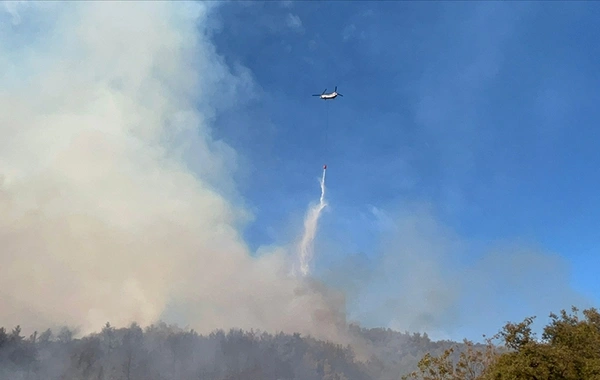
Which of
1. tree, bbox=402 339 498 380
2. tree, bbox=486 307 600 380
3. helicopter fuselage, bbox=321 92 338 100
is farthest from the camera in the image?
helicopter fuselage, bbox=321 92 338 100

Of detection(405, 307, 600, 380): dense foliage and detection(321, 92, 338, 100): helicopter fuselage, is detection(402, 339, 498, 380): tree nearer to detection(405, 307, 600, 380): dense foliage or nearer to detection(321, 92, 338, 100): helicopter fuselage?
detection(405, 307, 600, 380): dense foliage

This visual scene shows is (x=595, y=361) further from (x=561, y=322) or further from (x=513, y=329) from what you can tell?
(x=561, y=322)

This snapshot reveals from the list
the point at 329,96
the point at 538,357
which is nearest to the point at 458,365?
the point at 538,357

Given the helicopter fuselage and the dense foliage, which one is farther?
the helicopter fuselage

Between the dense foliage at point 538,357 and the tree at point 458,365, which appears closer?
the dense foliage at point 538,357

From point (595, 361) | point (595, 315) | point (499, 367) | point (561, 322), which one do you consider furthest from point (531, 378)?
point (595, 315)

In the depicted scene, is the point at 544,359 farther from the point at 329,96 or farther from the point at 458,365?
the point at 329,96

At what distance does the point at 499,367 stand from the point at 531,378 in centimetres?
321

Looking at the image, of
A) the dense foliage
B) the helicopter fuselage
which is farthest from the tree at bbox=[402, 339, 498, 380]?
the helicopter fuselage

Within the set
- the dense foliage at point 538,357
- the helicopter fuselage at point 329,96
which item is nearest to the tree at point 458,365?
the dense foliage at point 538,357

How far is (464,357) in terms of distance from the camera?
194ft

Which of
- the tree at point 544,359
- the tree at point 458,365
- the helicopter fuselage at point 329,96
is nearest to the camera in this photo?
the tree at point 544,359

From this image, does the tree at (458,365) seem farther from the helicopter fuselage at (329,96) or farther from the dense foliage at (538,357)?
the helicopter fuselage at (329,96)

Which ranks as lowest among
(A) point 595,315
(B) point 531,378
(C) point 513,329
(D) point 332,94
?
(B) point 531,378
